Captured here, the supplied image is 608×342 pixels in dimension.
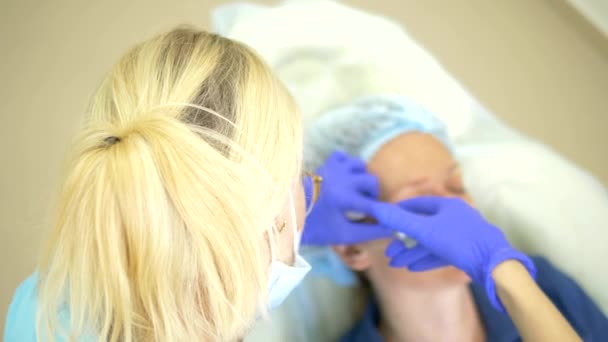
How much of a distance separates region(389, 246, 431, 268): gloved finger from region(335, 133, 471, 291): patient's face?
0.28ft

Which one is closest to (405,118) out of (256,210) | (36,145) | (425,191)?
(425,191)

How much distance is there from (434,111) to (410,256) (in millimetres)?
500

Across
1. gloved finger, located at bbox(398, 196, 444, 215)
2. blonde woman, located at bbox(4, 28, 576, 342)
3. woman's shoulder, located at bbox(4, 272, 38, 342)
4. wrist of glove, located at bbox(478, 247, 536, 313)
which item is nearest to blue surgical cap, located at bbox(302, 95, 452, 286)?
gloved finger, located at bbox(398, 196, 444, 215)

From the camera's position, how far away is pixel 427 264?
34.6 inches

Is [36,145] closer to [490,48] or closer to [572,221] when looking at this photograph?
[572,221]

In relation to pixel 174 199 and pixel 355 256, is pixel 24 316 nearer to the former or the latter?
pixel 174 199

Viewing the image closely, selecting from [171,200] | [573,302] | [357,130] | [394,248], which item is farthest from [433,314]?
[171,200]

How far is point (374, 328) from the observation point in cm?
100

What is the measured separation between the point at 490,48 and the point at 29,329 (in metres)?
1.61

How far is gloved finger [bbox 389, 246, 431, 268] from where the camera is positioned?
86 cm

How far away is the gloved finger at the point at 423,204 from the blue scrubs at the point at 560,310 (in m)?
0.27

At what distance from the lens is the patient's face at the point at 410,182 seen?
95 cm

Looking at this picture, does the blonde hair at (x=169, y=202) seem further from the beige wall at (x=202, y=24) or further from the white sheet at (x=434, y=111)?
the white sheet at (x=434, y=111)

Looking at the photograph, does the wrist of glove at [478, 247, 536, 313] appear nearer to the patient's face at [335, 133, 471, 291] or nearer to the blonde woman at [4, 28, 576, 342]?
the patient's face at [335, 133, 471, 291]
